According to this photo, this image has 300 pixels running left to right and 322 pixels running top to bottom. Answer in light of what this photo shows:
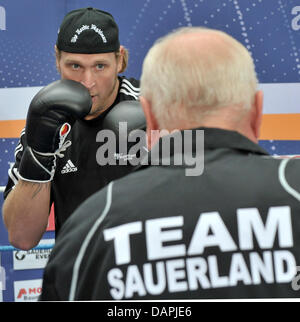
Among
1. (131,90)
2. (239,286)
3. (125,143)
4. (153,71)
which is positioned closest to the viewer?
(239,286)

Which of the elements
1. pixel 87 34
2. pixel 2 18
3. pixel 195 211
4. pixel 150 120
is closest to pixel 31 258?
pixel 2 18

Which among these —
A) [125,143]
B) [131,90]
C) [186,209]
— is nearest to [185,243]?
[186,209]

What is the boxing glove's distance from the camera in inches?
82.6

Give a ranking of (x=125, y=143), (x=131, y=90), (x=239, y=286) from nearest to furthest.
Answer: (x=239, y=286)
(x=125, y=143)
(x=131, y=90)

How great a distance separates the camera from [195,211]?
1013mm

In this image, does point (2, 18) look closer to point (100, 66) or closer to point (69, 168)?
point (100, 66)

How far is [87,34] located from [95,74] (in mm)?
146

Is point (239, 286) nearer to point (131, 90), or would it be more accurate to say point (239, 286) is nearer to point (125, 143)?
point (125, 143)

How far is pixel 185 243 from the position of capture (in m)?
1.01

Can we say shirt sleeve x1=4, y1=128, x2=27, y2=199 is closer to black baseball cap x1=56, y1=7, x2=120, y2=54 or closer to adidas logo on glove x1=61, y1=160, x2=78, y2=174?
adidas logo on glove x1=61, y1=160, x2=78, y2=174

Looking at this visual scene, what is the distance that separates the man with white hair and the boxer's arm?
1094 millimetres

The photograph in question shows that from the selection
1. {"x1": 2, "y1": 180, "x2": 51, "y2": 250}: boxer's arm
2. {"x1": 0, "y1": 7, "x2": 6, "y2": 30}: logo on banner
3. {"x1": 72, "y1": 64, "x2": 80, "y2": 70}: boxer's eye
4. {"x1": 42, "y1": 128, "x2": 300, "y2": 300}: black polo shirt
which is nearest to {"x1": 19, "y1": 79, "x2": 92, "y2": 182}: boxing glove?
{"x1": 2, "y1": 180, "x2": 51, "y2": 250}: boxer's arm
